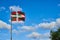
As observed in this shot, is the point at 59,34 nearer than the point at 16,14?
No

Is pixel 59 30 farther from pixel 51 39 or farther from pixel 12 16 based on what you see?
pixel 12 16

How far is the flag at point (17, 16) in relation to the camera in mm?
40156

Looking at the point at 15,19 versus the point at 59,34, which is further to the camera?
the point at 59,34

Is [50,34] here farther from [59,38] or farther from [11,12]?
[11,12]

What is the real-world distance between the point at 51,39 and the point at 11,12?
40.9 metres

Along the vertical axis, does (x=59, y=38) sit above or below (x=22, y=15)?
above

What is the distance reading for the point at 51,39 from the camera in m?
80.3

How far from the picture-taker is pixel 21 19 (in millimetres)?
40625

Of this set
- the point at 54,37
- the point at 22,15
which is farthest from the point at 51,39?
the point at 22,15

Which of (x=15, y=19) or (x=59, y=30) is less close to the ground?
(x=59, y=30)

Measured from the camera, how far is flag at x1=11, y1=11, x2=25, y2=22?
4016cm

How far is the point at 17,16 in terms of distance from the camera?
4088cm

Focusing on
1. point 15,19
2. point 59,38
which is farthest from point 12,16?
point 59,38

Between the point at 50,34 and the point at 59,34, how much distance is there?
2.91 m
